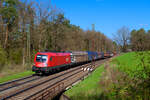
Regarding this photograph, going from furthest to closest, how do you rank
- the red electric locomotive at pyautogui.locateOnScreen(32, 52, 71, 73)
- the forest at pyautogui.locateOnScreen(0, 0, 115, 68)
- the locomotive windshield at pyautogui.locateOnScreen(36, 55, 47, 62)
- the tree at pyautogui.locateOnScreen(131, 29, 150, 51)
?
the forest at pyautogui.locateOnScreen(0, 0, 115, 68) → the locomotive windshield at pyautogui.locateOnScreen(36, 55, 47, 62) → the red electric locomotive at pyautogui.locateOnScreen(32, 52, 71, 73) → the tree at pyautogui.locateOnScreen(131, 29, 150, 51)

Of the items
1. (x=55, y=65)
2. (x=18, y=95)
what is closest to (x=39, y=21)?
(x=55, y=65)

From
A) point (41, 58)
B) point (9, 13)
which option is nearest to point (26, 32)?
point (9, 13)

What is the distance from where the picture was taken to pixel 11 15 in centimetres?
3133

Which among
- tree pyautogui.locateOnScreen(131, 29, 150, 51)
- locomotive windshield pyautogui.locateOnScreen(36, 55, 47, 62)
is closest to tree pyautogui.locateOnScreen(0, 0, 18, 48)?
locomotive windshield pyautogui.locateOnScreen(36, 55, 47, 62)

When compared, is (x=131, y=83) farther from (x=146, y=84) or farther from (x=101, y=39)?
(x=101, y=39)

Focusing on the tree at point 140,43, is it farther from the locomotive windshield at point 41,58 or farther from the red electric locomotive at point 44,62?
the locomotive windshield at point 41,58

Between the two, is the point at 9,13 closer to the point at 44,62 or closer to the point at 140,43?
the point at 44,62

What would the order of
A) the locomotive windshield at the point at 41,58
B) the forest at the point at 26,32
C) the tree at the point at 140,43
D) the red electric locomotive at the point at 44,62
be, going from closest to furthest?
1. the tree at the point at 140,43
2. the red electric locomotive at the point at 44,62
3. the locomotive windshield at the point at 41,58
4. the forest at the point at 26,32

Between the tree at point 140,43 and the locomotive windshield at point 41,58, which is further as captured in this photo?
the locomotive windshield at point 41,58

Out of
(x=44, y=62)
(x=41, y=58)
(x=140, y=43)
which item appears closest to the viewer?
(x=140, y=43)

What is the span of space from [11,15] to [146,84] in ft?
103

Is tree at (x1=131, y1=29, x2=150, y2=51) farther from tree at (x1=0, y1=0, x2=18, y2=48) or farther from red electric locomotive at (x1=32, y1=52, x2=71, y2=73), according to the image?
tree at (x1=0, y1=0, x2=18, y2=48)

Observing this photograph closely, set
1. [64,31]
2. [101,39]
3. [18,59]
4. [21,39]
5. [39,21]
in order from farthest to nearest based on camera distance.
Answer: [101,39]
[64,31]
[39,21]
[21,39]
[18,59]

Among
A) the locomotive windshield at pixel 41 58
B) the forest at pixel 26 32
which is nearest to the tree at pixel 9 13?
the forest at pixel 26 32
